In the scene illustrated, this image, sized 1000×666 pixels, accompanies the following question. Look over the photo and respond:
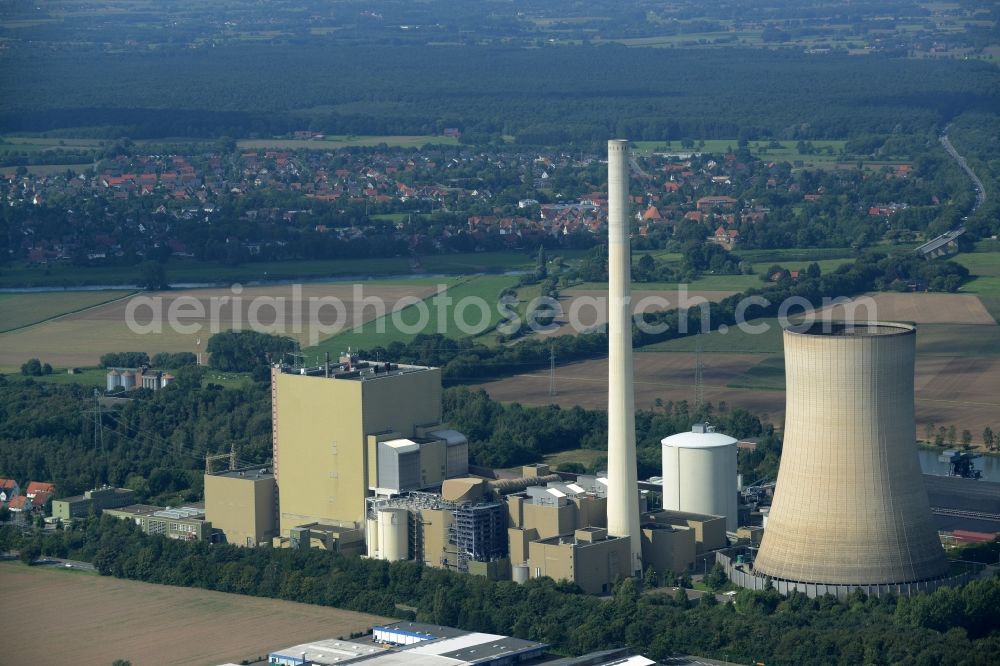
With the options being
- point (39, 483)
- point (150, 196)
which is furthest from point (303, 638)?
point (150, 196)

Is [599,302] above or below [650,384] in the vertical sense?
above

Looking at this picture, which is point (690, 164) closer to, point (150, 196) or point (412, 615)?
point (150, 196)

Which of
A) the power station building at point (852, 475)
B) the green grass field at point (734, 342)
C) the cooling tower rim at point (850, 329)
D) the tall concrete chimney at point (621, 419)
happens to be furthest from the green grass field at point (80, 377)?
the power station building at point (852, 475)

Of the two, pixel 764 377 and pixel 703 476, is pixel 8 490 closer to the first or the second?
pixel 703 476

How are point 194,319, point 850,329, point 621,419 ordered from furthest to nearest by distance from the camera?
point 194,319 < point 850,329 < point 621,419

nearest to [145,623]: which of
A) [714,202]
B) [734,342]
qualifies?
[734,342]

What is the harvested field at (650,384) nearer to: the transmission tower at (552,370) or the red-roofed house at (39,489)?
the transmission tower at (552,370)
